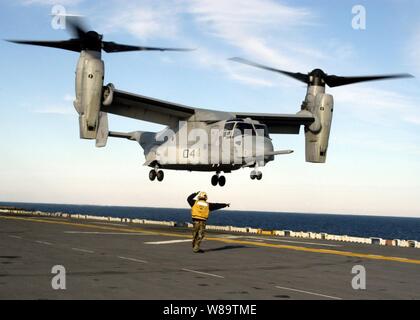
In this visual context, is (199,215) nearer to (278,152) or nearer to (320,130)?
(278,152)

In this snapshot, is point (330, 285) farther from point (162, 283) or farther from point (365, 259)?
point (365, 259)

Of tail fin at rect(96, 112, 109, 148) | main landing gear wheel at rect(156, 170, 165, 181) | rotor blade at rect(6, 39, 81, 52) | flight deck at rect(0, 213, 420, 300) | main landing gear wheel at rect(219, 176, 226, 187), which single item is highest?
rotor blade at rect(6, 39, 81, 52)

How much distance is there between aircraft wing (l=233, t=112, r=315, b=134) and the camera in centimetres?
3531

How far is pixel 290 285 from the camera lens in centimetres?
1187

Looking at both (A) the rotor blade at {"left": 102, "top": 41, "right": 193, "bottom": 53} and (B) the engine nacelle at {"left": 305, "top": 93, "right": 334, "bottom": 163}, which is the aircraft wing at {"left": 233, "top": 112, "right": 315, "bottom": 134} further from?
(A) the rotor blade at {"left": 102, "top": 41, "right": 193, "bottom": 53}

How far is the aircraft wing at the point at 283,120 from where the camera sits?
3531 cm

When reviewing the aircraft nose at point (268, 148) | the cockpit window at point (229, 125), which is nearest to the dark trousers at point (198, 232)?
the aircraft nose at point (268, 148)

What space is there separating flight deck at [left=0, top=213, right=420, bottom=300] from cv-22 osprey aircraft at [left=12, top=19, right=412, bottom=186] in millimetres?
8733

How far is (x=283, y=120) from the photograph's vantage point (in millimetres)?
37219

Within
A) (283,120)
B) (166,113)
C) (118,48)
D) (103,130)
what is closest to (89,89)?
(118,48)

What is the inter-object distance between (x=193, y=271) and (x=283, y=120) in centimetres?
2473

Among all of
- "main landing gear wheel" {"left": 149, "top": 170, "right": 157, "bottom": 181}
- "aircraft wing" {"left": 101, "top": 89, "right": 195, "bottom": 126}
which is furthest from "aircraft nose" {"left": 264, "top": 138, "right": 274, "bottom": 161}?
"main landing gear wheel" {"left": 149, "top": 170, "right": 157, "bottom": 181}
